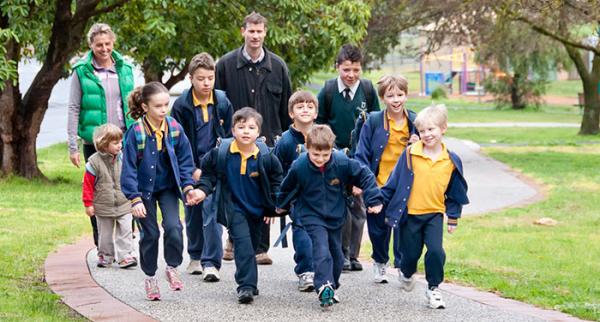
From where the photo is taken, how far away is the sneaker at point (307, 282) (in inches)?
320

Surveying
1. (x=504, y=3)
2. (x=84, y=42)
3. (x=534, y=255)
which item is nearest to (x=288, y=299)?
(x=534, y=255)

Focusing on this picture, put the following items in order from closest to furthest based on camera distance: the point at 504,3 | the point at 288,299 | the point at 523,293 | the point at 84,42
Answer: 1. the point at 288,299
2. the point at 523,293
3. the point at 84,42
4. the point at 504,3

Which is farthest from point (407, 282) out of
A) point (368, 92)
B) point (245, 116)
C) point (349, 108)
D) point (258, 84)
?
point (258, 84)

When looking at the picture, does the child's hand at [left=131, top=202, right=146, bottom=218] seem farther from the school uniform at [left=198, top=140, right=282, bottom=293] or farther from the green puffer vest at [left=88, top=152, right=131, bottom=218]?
the green puffer vest at [left=88, top=152, right=131, bottom=218]

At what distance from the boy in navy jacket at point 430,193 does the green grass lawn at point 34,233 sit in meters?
2.17

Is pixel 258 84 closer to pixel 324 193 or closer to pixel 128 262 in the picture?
pixel 128 262

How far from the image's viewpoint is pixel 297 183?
7727 millimetres

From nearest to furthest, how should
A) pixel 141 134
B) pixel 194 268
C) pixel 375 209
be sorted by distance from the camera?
pixel 375 209 → pixel 141 134 → pixel 194 268

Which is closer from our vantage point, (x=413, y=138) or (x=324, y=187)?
(x=324, y=187)

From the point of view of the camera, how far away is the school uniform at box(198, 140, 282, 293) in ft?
26.0

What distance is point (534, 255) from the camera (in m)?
11.1

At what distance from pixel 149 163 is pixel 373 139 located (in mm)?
1651

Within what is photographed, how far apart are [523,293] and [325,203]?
5.64 feet

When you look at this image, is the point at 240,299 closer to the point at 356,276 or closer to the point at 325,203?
the point at 325,203
